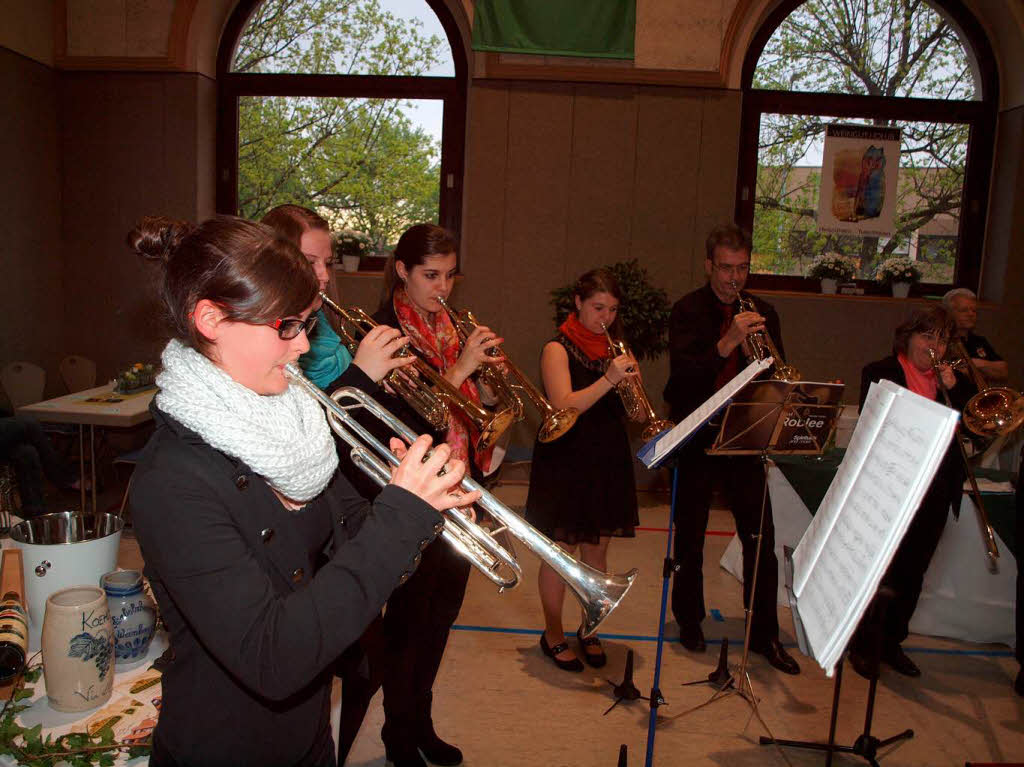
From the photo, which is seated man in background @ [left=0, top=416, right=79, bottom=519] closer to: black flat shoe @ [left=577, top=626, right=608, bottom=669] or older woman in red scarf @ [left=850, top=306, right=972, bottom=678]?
black flat shoe @ [left=577, top=626, right=608, bottom=669]

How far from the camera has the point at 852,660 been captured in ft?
11.9

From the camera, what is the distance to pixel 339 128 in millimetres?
6785

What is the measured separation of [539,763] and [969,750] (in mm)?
1714

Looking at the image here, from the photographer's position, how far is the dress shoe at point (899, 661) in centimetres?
357

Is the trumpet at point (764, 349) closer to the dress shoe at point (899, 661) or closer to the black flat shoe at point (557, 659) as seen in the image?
the dress shoe at point (899, 661)

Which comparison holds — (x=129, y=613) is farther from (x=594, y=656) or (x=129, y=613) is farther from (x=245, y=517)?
(x=594, y=656)

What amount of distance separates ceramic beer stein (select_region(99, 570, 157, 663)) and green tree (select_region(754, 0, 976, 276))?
620cm

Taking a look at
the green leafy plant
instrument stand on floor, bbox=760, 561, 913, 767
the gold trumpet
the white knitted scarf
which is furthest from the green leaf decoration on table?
the green leafy plant

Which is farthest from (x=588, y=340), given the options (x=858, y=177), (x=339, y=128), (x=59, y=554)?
(x=858, y=177)

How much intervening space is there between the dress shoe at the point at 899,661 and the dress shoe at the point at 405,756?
234 cm

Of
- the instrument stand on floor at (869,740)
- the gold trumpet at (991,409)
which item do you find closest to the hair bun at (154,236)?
the instrument stand on floor at (869,740)

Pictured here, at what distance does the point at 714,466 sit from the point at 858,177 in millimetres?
4313

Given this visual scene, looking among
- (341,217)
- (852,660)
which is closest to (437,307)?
(852,660)

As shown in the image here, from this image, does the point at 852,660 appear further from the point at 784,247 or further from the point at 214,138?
the point at 214,138
